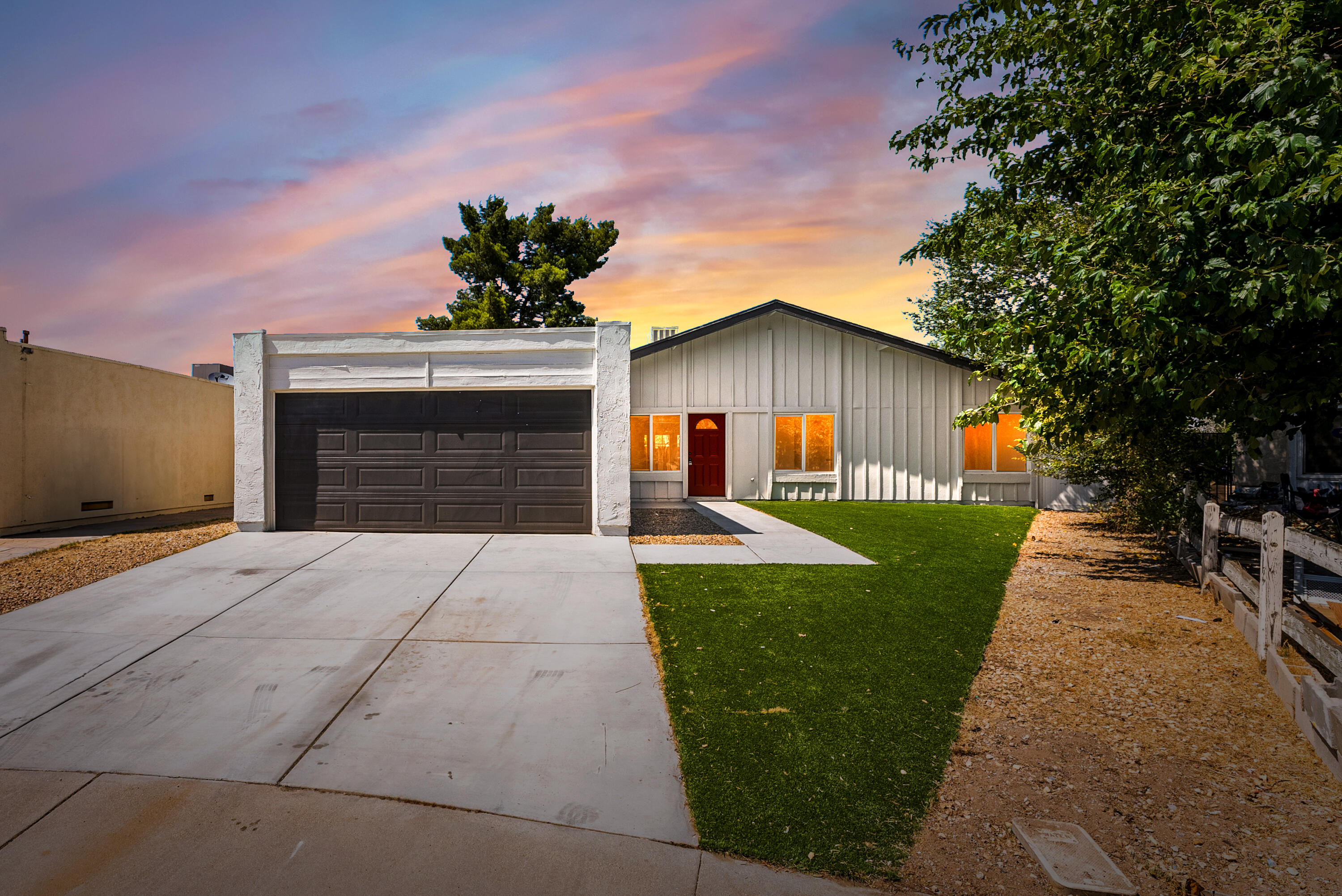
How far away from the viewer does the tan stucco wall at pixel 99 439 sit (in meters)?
10.2

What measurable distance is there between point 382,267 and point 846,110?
13035mm

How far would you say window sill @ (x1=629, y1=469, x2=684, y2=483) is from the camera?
1619cm

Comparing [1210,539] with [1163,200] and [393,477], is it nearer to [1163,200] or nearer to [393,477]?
[1163,200]

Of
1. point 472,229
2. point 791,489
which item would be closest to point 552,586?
point 791,489

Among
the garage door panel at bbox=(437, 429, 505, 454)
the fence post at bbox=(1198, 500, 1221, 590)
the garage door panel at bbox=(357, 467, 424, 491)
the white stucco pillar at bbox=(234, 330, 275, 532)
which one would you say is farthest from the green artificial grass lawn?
the white stucco pillar at bbox=(234, 330, 275, 532)

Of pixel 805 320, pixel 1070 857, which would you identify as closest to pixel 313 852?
pixel 1070 857

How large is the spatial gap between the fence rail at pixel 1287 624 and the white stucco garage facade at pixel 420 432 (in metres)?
7.25

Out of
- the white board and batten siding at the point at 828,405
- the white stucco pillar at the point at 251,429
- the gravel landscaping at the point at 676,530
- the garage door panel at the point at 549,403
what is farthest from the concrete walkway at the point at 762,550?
the white stucco pillar at the point at 251,429

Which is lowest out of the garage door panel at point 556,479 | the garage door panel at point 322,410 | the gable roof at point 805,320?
the garage door panel at point 556,479

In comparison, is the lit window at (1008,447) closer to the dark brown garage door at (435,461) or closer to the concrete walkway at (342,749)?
the dark brown garage door at (435,461)

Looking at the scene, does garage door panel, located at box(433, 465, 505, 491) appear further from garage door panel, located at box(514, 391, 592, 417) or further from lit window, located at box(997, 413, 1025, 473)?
lit window, located at box(997, 413, 1025, 473)

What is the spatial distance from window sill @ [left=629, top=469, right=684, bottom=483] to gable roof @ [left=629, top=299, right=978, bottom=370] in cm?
298

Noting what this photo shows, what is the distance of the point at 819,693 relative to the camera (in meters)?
3.90

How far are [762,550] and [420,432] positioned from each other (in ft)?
19.2
